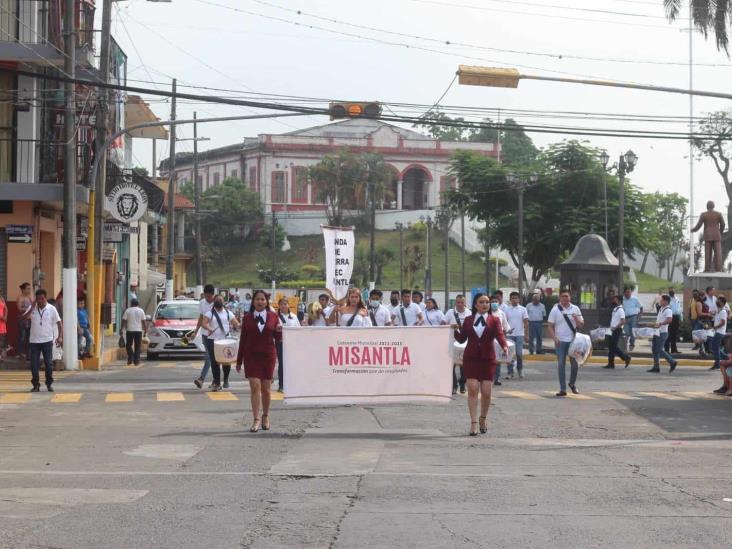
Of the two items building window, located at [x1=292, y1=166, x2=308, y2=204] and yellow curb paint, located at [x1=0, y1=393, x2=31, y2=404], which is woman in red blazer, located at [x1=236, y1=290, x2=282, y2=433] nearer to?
yellow curb paint, located at [x1=0, y1=393, x2=31, y2=404]

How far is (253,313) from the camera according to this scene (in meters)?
16.5

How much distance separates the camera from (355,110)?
25.4 meters

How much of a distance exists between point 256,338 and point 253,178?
93.2 meters

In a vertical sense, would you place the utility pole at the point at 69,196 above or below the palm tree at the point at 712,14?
below

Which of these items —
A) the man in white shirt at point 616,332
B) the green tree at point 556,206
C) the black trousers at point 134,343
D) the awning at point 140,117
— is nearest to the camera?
the man in white shirt at point 616,332

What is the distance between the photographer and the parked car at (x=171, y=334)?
33750 mm

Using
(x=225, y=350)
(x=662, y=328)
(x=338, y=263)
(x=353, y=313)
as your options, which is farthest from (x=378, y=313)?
(x=662, y=328)

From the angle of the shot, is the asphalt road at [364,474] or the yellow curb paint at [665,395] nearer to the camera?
the asphalt road at [364,474]

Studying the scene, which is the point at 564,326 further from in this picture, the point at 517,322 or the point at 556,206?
the point at 556,206

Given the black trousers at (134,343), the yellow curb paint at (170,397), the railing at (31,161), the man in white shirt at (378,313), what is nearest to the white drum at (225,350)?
the yellow curb paint at (170,397)

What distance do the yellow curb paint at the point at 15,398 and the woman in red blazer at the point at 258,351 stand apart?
6.12 metres

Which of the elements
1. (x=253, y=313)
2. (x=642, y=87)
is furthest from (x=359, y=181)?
(x=253, y=313)

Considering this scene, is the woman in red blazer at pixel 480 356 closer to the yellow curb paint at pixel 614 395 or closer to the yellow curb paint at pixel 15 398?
the yellow curb paint at pixel 614 395

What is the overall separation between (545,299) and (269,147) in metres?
54.4
